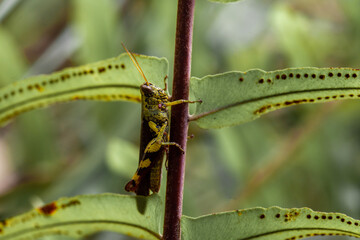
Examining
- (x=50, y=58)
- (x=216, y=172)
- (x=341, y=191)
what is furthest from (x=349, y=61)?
(x=50, y=58)

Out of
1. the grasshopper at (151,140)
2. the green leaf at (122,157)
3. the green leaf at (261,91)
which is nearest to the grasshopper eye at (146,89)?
the grasshopper at (151,140)

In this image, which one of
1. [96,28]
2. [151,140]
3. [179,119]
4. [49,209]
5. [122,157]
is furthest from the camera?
[96,28]

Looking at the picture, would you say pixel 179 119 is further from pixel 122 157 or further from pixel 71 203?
pixel 122 157

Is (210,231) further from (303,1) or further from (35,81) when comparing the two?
(303,1)

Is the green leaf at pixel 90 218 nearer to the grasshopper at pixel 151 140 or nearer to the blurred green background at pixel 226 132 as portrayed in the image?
the grasshopper at pixel 151 140

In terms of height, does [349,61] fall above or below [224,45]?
below

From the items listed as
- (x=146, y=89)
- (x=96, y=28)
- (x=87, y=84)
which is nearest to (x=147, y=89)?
(x=146, y=89)
